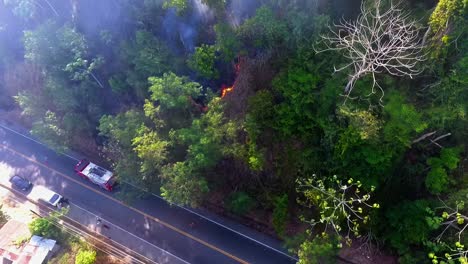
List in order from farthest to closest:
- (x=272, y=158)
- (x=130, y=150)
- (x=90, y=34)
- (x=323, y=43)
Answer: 1. (x=90, y=34)
2. (x=130, y=150)
3. (x=272, y=158)
4. (x=323, y=43)

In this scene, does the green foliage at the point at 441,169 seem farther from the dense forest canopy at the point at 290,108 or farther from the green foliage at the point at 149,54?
the green foliage at the point at 149,54

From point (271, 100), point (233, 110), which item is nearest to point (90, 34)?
point (233, 110)

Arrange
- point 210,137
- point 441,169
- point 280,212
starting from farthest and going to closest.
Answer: point 280,212
point 210,137
point 441,169

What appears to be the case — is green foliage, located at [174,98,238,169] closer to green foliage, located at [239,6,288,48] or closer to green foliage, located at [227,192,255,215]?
green foliage, located at [227,192,255,215]

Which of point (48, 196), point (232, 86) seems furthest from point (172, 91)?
point (48, 196)

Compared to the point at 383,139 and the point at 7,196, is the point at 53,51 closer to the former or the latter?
the point at 7,196

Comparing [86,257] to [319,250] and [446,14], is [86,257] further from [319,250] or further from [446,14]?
[446,14]
